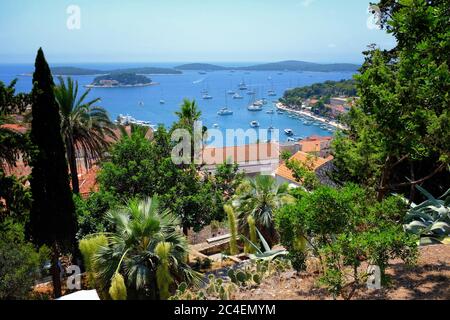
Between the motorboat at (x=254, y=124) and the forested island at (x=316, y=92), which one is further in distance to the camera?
the forested island at (x=316, y=92)

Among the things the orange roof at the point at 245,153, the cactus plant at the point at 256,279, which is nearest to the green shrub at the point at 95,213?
the cactus plant at the point at 256,279

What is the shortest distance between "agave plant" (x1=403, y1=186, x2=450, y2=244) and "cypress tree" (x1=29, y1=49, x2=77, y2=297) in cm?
918

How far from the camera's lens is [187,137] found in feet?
56.5

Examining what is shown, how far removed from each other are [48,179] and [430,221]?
9983 mm

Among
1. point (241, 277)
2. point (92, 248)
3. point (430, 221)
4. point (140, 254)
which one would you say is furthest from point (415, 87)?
point (92, 248)

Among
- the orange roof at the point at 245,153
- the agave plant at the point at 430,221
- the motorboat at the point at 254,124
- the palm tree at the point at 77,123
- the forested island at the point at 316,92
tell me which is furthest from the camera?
the forested island at the point at 316,92

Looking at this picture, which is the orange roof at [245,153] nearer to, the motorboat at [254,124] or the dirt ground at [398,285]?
the dirt ground at [398,285]

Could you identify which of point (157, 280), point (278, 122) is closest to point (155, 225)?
point (157, 280)

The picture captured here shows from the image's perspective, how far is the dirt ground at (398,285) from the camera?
6.17 m

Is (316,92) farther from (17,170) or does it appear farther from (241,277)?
(241,277)

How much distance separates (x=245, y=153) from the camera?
44.5 metres

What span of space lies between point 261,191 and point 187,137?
5695mm

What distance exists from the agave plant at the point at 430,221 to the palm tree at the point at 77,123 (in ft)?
42.1
